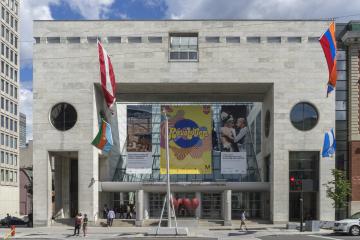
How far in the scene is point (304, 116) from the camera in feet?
182

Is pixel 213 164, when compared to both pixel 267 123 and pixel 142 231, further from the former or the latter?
pixel 142 231

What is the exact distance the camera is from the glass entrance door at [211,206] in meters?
62.0

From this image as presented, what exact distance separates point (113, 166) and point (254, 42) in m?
21.2

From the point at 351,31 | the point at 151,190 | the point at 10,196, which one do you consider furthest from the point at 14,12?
the point at 351,31

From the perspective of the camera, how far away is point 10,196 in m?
97.5

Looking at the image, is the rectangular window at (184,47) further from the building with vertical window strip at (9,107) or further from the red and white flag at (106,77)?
the building with vertical window strip at (9,107)

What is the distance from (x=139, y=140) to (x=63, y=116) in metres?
11.3

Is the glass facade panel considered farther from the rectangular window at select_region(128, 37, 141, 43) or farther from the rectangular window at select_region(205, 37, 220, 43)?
the rectangular window at select_region(128, 37, 141, 43)

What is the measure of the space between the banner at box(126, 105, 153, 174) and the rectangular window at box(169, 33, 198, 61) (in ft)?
38.9

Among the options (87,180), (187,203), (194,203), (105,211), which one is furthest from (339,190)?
(87,180)

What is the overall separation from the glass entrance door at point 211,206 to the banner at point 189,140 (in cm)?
293

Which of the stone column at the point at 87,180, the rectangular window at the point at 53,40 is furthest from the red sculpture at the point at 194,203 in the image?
the rectangular window at the point at 53,40

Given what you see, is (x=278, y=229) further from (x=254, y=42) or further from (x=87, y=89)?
→ (x=87, y=89)

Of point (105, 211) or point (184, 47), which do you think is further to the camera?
point (105, 211)
